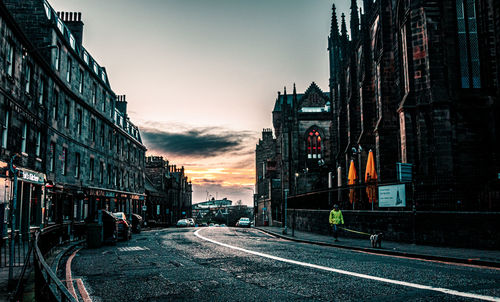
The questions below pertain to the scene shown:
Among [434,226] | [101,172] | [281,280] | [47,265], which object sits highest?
[101,172]

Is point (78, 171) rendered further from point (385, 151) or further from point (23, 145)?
point (385, 151)

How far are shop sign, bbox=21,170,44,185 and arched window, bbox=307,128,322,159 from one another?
37.8 metres

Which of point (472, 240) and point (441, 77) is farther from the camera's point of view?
point (441, 77)

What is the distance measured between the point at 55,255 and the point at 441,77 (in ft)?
60.0

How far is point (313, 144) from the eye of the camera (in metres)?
54.7

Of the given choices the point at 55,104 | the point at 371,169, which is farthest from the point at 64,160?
the point at 371,169

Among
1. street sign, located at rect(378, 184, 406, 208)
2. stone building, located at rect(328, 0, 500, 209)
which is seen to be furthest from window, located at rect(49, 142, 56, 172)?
stone building, located at rect(328, 0, 500, 209)

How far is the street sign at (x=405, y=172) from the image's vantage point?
16.2m

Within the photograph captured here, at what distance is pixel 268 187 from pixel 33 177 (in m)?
45.4

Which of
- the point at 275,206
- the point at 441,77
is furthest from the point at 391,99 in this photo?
the point at 275,206

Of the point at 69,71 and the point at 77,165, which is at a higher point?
the point at 69,71

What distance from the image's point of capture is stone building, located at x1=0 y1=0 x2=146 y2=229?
20406 mm

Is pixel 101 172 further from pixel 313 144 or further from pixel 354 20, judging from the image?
pixel 313 144

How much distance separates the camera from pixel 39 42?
23125 mm
